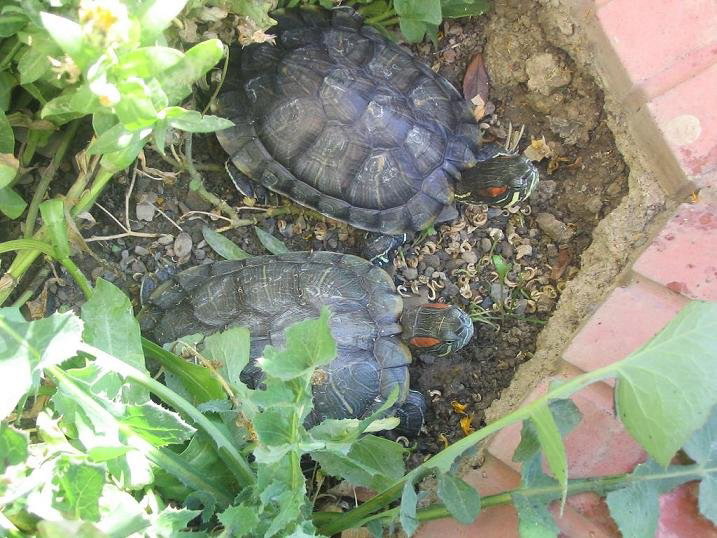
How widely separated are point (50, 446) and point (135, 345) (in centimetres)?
29

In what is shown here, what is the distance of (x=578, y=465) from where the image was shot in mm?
1365

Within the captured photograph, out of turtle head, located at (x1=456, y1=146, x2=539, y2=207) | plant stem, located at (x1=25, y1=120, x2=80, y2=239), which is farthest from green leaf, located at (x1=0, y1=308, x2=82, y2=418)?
turtle head, located at (x1=456, y1=146, x2=539, y2=207)

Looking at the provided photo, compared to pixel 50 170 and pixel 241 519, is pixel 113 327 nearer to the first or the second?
pixel 241 519

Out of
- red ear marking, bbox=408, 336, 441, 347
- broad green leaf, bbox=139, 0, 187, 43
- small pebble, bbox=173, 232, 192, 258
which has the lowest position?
small pebble, bbox=173, 232, 192, 258

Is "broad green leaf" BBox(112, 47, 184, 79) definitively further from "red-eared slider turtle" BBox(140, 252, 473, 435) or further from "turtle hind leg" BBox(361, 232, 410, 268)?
"turtle hind leg" BBox(361, 232, 410, 268)

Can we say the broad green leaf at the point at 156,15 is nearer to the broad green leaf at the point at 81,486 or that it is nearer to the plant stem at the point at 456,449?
the broad green leaf at the point at 81,486

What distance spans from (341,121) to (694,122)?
92 cm

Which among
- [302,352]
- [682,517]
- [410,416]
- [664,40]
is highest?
[664,40]

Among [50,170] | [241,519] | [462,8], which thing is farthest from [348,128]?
[241,519]

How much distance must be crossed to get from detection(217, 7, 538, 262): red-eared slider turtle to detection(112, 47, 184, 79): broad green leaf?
0.92m

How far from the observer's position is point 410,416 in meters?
1.82

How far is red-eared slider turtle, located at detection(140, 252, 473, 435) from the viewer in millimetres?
1694

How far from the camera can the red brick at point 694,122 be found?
153cm

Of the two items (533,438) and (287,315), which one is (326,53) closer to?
(287,315)
